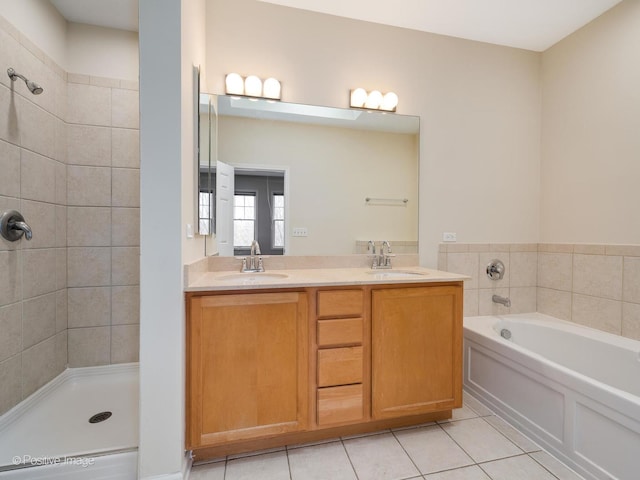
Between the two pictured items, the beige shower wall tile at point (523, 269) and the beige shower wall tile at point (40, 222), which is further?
the beige shower wall tile at point (523, 269)

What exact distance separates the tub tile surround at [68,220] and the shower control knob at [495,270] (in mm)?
2835

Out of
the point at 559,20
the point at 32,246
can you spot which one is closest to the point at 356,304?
the point at 32,246

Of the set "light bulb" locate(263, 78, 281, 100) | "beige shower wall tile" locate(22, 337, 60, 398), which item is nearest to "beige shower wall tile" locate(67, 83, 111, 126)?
"light bulb" locate(263, 78, 281, 100)

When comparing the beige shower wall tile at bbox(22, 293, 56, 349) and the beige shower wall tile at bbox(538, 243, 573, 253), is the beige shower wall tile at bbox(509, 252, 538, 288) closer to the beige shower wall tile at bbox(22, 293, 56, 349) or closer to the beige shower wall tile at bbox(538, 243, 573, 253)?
the beige shower wall tile at bbox(538, 243, 573, 253)

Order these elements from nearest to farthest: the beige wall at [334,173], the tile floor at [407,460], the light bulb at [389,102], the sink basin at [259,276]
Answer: the tile floor at [407,460], the sink basin at [259,276], the beige wall at [334,173], the light bulb at [389,102]

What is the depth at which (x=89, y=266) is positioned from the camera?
2.14 m

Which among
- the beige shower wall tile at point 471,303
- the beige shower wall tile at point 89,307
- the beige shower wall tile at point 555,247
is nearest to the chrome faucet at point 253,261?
the beige shower wall tile at point 89,307

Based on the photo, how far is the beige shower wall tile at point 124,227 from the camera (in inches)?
85.5

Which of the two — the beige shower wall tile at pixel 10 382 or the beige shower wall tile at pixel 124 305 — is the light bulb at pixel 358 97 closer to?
the beige shower wall tile at pixel 124 305

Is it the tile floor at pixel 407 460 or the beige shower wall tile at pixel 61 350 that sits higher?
the beige shower wall tile at pixel 61 350

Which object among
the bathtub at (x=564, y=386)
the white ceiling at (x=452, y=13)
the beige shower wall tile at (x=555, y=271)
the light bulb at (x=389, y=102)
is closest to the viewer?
the bathtub at (x=564, y=386)

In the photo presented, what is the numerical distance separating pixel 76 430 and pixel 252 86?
2.31 m

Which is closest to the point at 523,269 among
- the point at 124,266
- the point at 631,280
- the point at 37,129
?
the point at 631,280

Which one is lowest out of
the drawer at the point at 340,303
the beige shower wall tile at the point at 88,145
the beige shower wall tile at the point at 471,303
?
the beige shower wall tile at the point at 471,303
